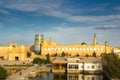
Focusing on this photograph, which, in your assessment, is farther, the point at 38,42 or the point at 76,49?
the point at 38,42

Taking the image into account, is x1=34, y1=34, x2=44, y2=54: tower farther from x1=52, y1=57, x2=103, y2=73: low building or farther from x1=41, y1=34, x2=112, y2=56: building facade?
x1=52, y1=57, x2=103, y2=73: low building

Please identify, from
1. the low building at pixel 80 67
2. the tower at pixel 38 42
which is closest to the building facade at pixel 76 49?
the tower at pixel 38 42

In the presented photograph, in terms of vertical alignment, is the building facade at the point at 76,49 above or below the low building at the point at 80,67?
above

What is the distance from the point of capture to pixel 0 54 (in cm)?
5925

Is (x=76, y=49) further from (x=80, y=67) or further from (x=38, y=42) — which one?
(x=80, y=67)

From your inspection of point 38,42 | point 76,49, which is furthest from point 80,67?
point 38,42

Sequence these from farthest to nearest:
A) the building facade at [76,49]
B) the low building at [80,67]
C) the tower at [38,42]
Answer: the tower at [38,42] → the building facade at [76,49] → the low building at [80,67]

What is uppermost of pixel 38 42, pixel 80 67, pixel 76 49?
pixel 38 42

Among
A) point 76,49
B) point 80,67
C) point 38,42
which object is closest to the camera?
point 80,67

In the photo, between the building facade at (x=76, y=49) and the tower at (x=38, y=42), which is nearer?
the building facade at (x=76, y=49)

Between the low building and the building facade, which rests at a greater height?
the building facade

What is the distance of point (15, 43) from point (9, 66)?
19115mm

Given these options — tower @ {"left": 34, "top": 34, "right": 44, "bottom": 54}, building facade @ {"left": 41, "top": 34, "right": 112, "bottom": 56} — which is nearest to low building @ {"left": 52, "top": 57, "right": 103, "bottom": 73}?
building facade @ {"left": 41, "top": 34, "right": 112, "bottom": 56}

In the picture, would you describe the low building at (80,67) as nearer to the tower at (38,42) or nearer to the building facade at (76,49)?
the building facade at (76,49)
